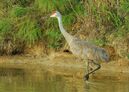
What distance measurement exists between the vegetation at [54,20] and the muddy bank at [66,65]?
30cm

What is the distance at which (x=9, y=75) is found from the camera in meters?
14.1

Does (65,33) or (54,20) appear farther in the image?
(54,20)

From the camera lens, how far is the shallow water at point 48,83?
12328 millimetres

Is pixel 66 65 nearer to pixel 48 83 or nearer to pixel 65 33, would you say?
pixel 65 33

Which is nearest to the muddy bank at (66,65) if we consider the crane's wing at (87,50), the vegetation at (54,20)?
the vegetation at (54,20)

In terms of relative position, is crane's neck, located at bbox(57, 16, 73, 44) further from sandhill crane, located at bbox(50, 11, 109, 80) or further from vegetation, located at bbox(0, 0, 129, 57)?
vegetation, located at bbox(0, 0, 129, 57)

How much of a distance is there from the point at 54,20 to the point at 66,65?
4.17 ft

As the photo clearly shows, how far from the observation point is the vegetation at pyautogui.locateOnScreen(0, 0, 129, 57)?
15.1 m

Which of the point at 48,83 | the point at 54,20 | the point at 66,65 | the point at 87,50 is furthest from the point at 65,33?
the point at 48,83

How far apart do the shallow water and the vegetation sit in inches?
62.3

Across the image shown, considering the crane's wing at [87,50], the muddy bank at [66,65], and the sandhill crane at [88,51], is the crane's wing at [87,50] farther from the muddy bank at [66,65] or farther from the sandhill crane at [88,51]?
the muddy bank at [66,65]

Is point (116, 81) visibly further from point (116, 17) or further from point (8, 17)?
point (8, 17)

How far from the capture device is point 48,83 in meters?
13.0

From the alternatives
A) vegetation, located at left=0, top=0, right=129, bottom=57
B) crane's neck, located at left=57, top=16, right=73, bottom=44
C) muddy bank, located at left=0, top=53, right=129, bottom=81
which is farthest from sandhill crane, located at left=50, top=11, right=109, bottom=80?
vegetation, located at left=0, top=0, right=129, bottom=57
